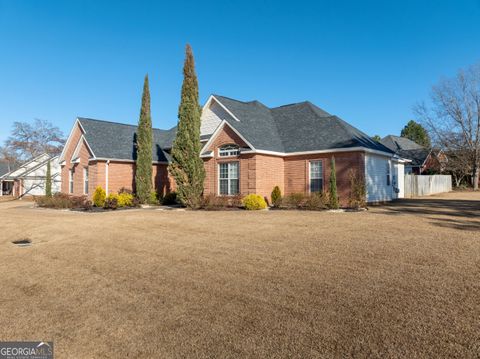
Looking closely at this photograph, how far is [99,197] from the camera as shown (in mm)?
23125

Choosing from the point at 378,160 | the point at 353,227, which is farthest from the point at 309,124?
the point at 353,227

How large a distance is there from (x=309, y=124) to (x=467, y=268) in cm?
1780

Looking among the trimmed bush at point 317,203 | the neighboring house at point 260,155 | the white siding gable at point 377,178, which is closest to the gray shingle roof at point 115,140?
the neighboring house at point 260,155

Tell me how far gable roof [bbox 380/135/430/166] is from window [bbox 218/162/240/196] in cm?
2532

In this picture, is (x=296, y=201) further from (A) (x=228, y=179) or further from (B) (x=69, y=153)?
(B) (x=69, y=153)

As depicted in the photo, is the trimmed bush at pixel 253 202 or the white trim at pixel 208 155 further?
the white trim at pixel 208 155

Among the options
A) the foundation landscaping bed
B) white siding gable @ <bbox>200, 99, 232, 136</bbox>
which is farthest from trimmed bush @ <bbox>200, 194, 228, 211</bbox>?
white siding gable @ <bbox>200, 99, 232, 136</bbox>

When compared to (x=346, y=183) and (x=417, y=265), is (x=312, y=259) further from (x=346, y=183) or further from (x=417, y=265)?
(x=346, y=183)

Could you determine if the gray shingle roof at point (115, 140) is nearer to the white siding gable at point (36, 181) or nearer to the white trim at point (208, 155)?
the white trim at point (208, 155)

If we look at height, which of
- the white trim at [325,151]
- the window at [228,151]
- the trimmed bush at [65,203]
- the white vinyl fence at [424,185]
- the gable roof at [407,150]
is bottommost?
the trimmed bush at [65,203]

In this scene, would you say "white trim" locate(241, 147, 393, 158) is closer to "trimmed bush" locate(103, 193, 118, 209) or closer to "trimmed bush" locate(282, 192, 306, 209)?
"trimmed bush" locate(282, 192, 306, 209)

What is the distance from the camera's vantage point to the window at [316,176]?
20.6 metres

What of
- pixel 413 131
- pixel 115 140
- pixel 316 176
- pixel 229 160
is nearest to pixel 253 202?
pixel 229 160

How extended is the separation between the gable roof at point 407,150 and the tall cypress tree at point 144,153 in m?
28.6
